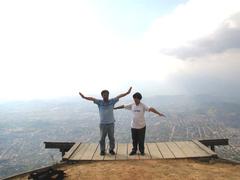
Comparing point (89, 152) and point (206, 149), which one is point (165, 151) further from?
point (89, 152)

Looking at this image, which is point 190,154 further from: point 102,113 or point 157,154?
point 102,113

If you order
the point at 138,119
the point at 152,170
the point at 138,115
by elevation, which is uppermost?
the point at 138,115

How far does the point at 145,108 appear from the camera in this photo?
1215 centimetres

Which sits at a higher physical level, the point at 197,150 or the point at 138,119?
the point at 138,119

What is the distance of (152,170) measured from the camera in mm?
9875

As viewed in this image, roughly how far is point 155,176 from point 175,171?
90 cm

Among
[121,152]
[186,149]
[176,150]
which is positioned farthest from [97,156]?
[186,149]

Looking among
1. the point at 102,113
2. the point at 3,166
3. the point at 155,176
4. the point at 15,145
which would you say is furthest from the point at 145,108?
the point at 15,145

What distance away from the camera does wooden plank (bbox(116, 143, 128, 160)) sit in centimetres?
1198

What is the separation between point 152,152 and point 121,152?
1.25 m

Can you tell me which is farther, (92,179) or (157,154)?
(157,154)

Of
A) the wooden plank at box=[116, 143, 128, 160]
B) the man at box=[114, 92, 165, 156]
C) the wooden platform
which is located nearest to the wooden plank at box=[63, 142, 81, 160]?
the wooden platform

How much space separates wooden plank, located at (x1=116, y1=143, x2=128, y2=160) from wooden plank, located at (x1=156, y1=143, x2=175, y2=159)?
1.46 metres

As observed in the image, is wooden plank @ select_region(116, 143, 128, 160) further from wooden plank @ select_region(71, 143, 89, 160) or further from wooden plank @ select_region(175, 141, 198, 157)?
wooden plank @ select_region(175, 141, 198, 157)
